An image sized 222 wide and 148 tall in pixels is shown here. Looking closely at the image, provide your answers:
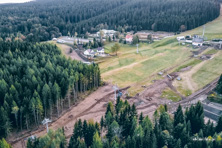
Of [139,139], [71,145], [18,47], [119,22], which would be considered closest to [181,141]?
[139,139]

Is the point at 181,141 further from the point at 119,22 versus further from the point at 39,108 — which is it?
the point at 119,22

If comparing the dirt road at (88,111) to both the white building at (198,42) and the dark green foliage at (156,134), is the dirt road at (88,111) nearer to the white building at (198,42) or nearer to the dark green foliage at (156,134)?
the dark green foliage at (156,134)

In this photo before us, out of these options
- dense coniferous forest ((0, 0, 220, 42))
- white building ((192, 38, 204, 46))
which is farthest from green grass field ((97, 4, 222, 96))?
dense coniferous forest ((0, 0, 220, 42))

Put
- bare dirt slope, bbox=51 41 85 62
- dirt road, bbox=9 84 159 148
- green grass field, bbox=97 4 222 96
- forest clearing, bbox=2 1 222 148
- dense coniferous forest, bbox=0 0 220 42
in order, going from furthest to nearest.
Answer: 1. dense coniferous forest, bbox=0 0 220 42
2. bare dirt slope, bbox=51 41 85 62
3. green grass field, bbox=97 4 222 96
4. forest clearing, bbox=2 1 222 148
5. dirt road, bbox=9 84 159 148

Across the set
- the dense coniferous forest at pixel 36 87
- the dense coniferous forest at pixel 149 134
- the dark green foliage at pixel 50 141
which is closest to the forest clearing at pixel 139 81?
the dense coniferous forest at pixel 36 87

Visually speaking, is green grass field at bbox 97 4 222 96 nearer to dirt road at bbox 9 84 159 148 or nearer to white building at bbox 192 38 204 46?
white building at bbox 192 38 204 46

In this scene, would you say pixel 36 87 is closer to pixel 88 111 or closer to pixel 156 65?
pixel 88 111
